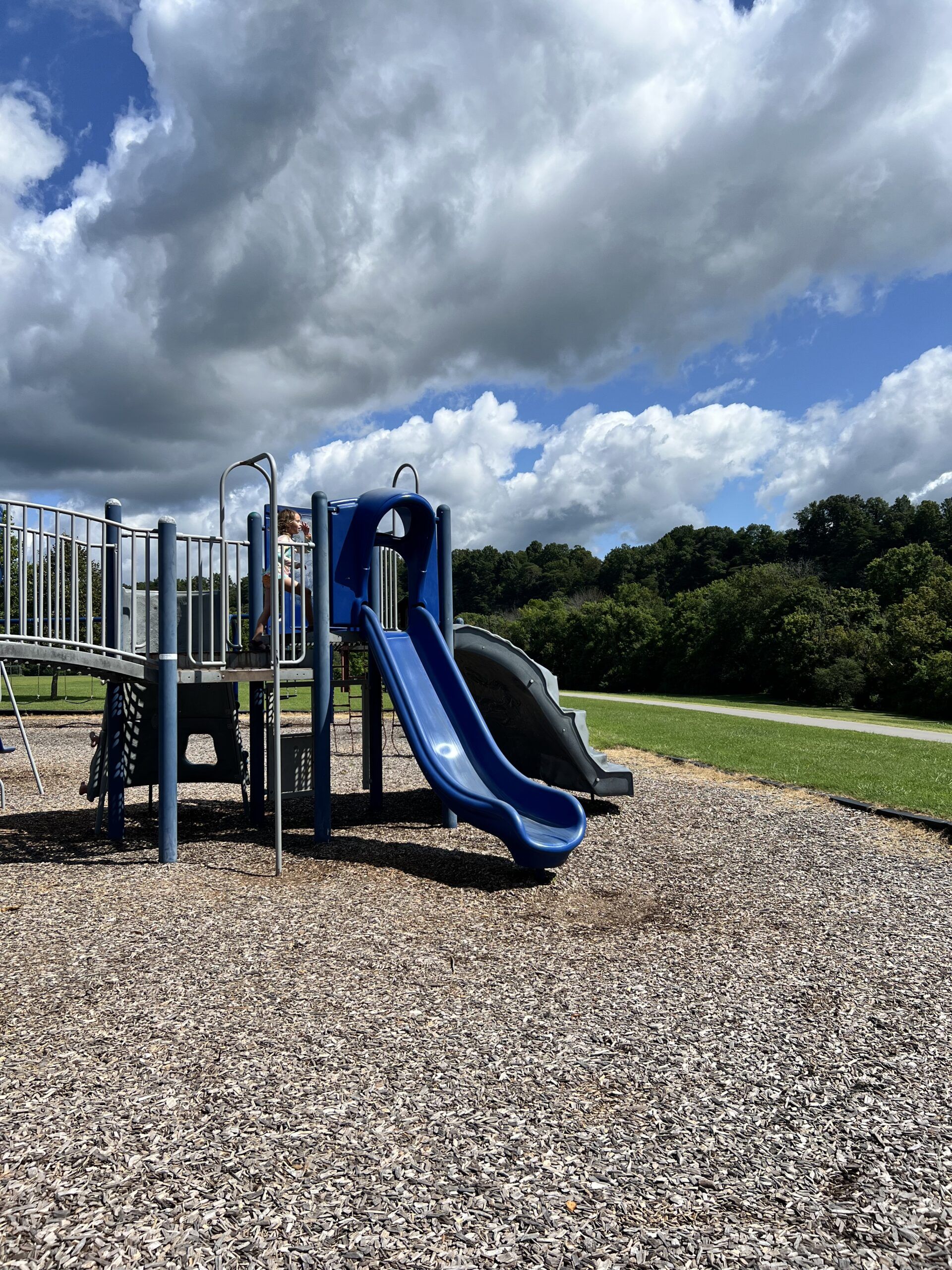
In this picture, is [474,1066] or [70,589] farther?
[70,589]

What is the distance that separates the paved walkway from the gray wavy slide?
39.1 feet

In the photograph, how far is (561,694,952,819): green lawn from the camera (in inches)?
443

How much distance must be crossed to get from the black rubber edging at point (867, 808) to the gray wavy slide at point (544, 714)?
2.92 m

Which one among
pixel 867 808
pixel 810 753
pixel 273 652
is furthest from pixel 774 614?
pixel 273 652

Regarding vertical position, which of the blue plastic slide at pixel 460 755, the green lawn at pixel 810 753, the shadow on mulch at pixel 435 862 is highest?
the blue plastic slide at pixel 460 755

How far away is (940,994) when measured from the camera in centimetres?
466

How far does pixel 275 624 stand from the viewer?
7340mm

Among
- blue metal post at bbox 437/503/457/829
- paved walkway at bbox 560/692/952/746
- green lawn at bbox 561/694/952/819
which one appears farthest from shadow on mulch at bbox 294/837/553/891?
paved walkway at bbox 560/692/952/746

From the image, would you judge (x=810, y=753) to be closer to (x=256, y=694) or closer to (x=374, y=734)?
(x=374, y=734)

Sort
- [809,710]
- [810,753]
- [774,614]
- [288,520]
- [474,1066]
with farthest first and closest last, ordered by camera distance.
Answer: [774,614] < [809,710] < [810,753] < [288,520] < [474,1066]

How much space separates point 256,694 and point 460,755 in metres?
2.79

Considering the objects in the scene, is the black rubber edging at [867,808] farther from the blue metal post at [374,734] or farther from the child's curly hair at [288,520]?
the child's curly hair at [288,520]

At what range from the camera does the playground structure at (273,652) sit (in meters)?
7.07

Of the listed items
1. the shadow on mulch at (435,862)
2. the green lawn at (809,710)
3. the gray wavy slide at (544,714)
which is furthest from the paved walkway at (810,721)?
the shadow on mulch at (435,862)
